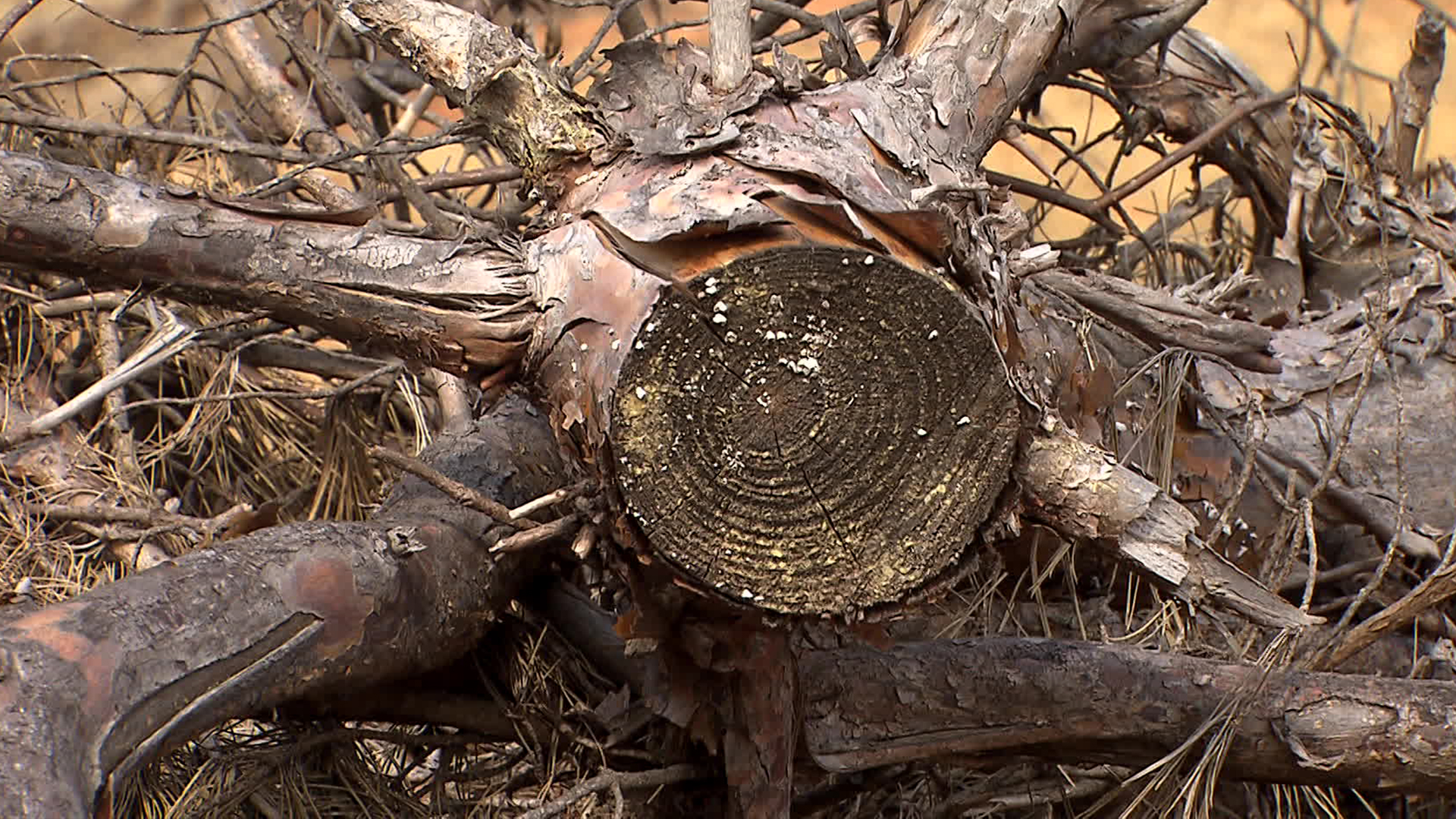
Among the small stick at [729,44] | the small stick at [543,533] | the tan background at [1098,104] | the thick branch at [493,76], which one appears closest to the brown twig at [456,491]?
the small stick at [543,533]

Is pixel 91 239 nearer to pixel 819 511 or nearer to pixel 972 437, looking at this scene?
pixel 819 511

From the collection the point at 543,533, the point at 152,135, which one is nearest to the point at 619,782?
the point at 543,533

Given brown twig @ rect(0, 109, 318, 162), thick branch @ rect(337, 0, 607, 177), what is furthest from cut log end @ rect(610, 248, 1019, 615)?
brown twig @ rect(0, 109, 318, 162)

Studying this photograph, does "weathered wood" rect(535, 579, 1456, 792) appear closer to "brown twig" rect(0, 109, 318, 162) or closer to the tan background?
"brown twig" rect(0, 109, 318, 162)

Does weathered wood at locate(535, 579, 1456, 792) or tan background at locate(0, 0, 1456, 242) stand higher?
weathered wood at locate(535, 579, 1456, 792)

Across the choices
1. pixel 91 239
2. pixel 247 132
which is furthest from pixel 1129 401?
pixel 247 132

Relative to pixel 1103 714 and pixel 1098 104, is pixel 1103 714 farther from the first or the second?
pixel 1098 104
